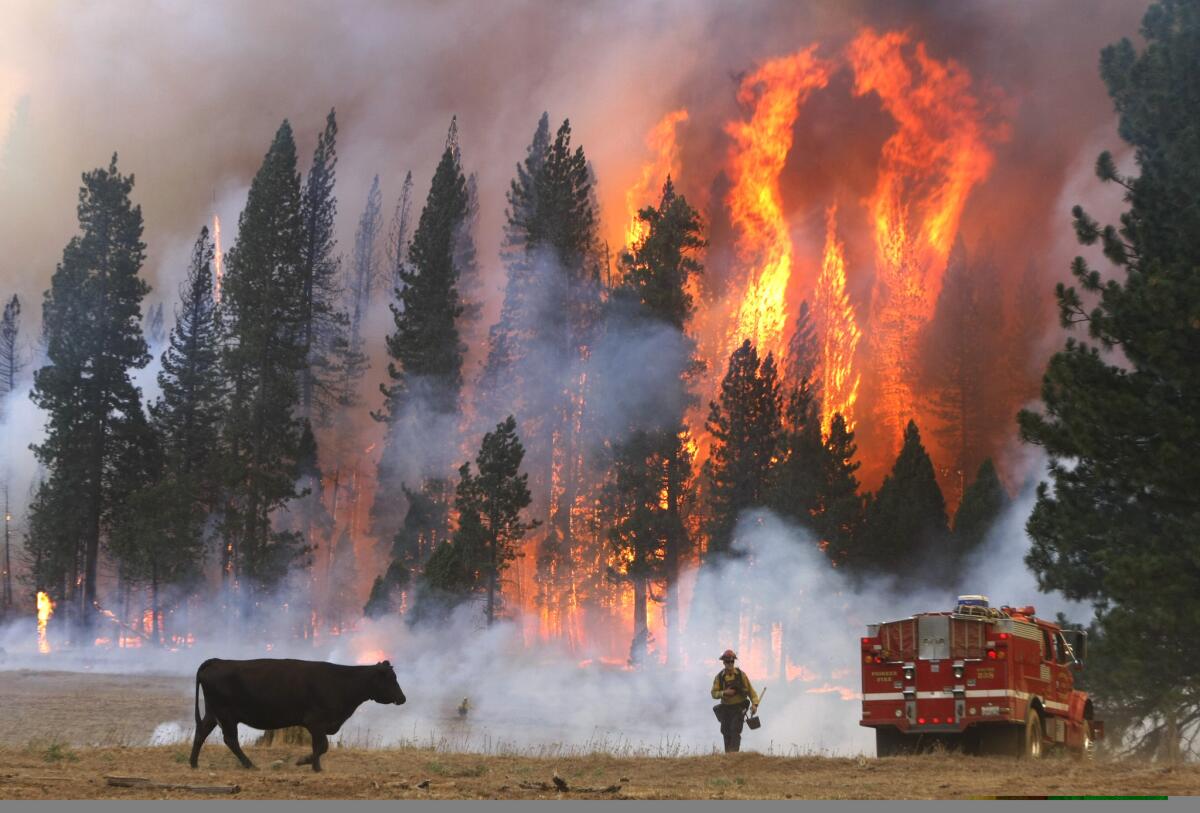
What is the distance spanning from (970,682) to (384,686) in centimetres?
1089

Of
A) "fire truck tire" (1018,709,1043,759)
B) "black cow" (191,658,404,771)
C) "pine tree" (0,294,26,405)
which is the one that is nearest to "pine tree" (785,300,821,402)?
"pine tree" (0,294,26,405)

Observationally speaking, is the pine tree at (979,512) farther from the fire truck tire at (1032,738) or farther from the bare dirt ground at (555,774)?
the bare dirt ground at (555,774)

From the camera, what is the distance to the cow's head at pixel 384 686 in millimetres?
21078

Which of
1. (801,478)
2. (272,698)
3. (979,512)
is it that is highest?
(801,478)

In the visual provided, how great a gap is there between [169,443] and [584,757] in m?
72.1

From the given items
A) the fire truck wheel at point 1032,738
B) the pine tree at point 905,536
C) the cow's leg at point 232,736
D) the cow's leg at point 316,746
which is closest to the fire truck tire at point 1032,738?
the fire truck wheel at point 1032,738

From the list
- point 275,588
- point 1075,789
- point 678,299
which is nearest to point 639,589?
point 678,299

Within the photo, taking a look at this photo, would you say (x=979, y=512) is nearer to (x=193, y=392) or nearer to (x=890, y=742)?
(x=890, y=742)

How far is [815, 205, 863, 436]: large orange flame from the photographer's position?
98000 mm

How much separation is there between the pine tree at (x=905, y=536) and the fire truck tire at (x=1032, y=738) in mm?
43695

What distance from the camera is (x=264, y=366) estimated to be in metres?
86.9

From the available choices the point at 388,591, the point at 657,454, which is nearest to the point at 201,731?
the point at 388,591

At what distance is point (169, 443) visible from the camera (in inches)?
3588

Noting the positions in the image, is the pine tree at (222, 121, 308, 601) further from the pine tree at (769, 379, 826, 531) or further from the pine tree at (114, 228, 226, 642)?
the pine tree at (769, 379, 826, 531)
